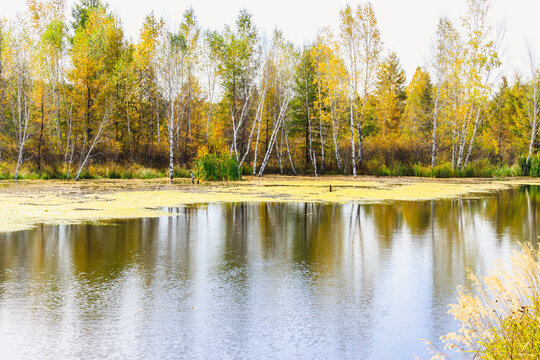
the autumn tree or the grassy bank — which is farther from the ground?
the autumn tree

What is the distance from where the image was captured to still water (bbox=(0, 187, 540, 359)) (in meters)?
5.71

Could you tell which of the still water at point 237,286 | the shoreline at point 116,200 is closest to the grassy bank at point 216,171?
the shoreline at point 116,200

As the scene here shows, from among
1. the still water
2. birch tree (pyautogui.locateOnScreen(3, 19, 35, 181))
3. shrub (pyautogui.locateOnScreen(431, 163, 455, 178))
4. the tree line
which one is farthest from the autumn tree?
the still water

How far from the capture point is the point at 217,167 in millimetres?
35125

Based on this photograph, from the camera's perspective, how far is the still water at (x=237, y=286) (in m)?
5.71

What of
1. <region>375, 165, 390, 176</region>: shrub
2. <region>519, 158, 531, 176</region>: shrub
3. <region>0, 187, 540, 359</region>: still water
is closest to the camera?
<region>0, 187, 540, 359</region>: still water

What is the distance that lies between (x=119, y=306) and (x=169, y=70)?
1219 inches

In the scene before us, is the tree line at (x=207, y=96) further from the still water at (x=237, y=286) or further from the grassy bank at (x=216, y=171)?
the still water at (x=237, y=286)

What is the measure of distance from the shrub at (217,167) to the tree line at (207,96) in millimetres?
2183

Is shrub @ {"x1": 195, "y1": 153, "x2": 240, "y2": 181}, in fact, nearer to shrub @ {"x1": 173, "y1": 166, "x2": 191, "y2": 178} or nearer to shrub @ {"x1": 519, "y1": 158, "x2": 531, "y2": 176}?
shrub @ {"x1": 173, "y1": 166, "x2": 191, "y2": 178}

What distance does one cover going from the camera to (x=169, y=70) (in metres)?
36.3

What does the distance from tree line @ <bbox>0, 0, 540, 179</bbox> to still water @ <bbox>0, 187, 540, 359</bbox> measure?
24.9m

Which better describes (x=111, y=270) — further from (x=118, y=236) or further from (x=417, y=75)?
(x=417, y=75)

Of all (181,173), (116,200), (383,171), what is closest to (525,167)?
(383,171)
